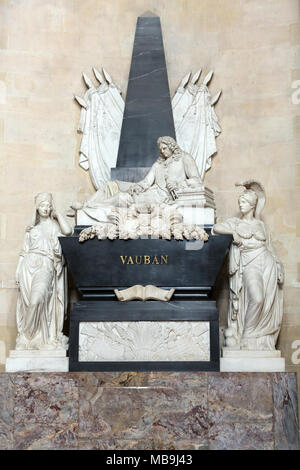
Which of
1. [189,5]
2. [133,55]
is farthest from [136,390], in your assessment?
[189,5]

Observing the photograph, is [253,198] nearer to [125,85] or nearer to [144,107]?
[144,107]

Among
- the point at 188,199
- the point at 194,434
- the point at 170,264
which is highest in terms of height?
the point at 188,199

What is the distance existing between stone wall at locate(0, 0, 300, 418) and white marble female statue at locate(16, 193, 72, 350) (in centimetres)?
134

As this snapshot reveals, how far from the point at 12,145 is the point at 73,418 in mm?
4282

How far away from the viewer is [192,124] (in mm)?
10516

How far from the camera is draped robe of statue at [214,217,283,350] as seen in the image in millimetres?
8438

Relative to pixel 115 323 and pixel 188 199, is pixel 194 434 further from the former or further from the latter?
pixel 188 199

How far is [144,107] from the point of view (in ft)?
32.3

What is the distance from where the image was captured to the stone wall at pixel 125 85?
10242 mm

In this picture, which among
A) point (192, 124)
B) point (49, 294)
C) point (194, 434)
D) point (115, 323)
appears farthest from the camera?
point (192, 124)

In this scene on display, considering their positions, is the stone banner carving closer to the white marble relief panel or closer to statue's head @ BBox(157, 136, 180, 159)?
statue's head @ BBox(157, 136, 180, 159)

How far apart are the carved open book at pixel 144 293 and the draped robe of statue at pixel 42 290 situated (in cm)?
89

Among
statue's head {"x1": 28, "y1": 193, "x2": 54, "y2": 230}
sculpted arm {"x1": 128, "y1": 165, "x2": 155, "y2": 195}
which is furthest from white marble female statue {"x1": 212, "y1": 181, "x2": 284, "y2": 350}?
statue's head {"x1": 28, "y1": 193, "x2": 54, "y2": 230}

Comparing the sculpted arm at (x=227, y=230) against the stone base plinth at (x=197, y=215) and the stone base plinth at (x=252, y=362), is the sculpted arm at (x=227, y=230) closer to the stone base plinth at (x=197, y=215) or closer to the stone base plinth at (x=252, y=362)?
the stone base plinth at (x=197, y=215)
